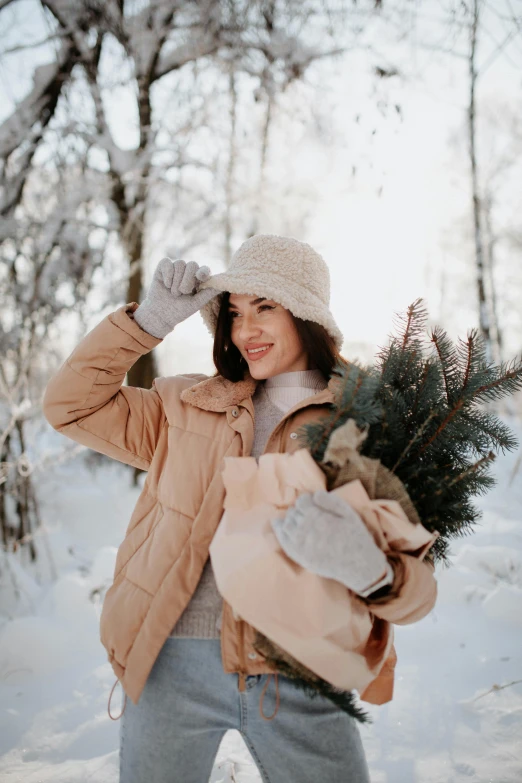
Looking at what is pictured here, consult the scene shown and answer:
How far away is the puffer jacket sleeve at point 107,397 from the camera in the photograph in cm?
149

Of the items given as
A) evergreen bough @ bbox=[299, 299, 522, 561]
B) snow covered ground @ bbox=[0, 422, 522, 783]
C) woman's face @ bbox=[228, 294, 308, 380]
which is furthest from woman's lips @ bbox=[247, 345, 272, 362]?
snow covered ground @ bbox=[0, 422, 522, 783]

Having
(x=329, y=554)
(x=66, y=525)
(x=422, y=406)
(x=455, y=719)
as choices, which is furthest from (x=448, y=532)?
(x=66, y=525)

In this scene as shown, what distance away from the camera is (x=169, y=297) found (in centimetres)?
152

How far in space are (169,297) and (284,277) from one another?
0.40 meters

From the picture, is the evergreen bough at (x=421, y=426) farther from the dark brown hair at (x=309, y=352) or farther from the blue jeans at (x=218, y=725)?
the dark brown hair at (x=309, y=352)

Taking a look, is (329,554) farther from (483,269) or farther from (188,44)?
(483,269)

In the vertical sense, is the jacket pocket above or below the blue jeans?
above

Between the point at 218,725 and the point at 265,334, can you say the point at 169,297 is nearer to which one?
the point at 265,334

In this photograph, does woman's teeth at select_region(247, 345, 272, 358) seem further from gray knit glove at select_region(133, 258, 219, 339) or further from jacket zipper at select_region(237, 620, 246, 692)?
jacket zipper at select_region(237, 620, 246, 692)

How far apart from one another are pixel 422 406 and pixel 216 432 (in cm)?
Result: 63

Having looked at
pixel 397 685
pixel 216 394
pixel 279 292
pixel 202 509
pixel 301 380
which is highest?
pixel 279 292

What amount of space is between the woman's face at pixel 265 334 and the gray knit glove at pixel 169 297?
0.68ft

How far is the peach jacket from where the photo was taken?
127 centimetres

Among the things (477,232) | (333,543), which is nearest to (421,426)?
(333,543)
